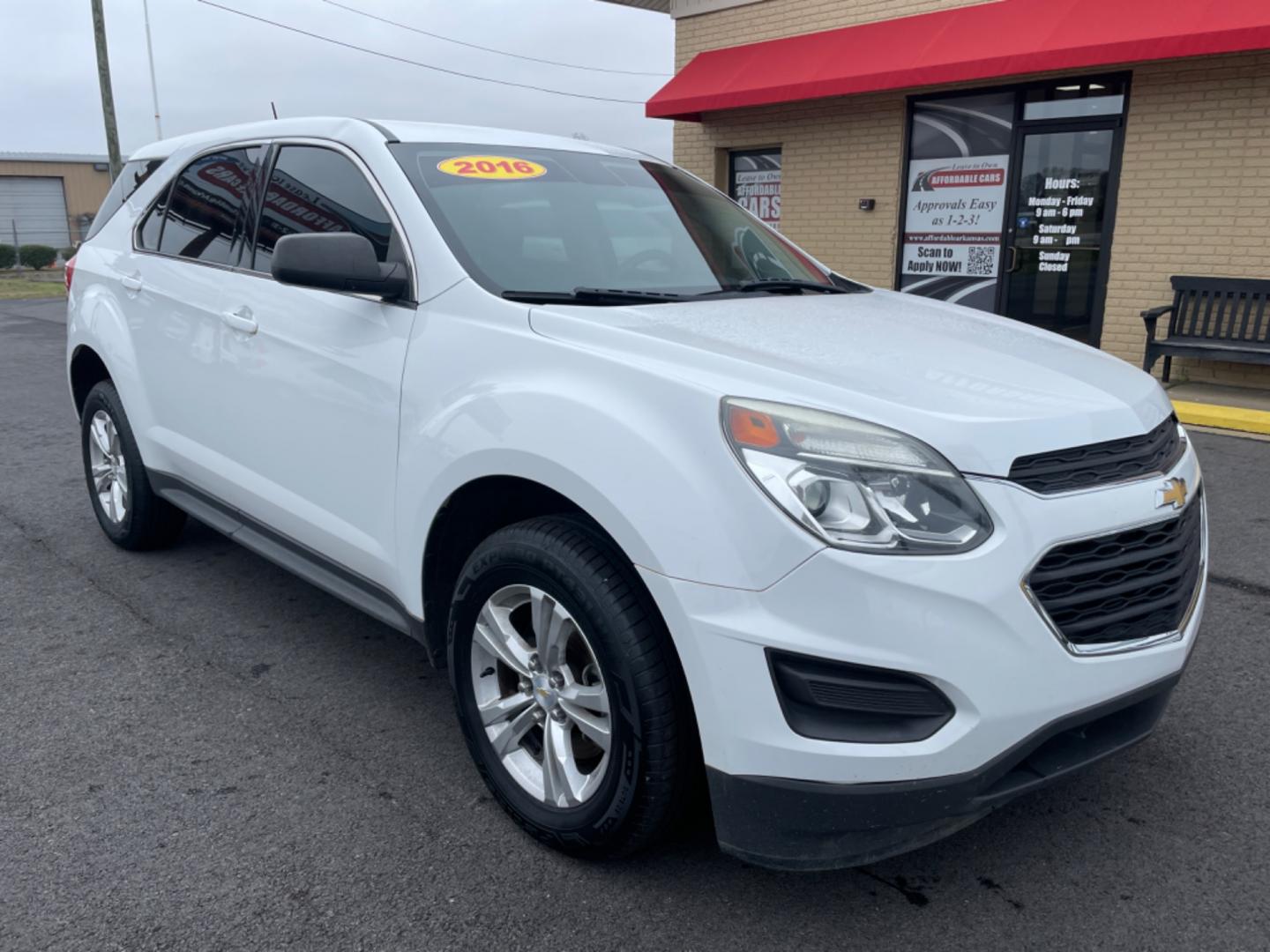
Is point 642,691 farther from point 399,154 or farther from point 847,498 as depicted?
point 399,154

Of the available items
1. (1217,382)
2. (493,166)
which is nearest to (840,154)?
(1217,382)

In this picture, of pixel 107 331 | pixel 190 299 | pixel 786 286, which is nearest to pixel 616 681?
pixel 786 286

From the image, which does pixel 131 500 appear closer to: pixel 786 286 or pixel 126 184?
pixel 126 184

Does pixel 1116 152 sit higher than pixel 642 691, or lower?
higher

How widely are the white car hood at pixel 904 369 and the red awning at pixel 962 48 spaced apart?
6.66 metres

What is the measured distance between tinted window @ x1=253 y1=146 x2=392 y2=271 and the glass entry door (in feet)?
27.6

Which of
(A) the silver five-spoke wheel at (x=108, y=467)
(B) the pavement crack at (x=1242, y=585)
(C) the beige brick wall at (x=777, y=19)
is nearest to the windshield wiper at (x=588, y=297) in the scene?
(A) the silver five-spoke wheel at (x=108, y=467)

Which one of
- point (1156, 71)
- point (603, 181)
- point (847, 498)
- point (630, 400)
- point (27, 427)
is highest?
point (1156, 71)

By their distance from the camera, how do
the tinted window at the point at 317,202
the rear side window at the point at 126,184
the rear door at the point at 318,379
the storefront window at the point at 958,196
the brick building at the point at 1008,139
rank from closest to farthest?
the rear door at the point at 318,379 → the tinted window at the point at 317,202 → the rear side window at the point at 126,184 → the brick building at the point at 1008,139 → the storefront window at the point at 958,196

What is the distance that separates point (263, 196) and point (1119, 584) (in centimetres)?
301

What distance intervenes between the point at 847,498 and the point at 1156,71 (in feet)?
29.3

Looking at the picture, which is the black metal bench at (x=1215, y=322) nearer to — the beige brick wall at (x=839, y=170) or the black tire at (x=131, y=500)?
the beige brick wall at (x=839, y=170)

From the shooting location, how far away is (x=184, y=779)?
296 centimetres

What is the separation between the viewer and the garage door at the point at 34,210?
145 ft
